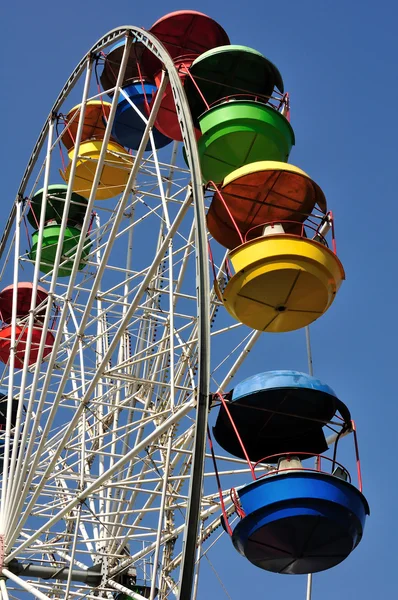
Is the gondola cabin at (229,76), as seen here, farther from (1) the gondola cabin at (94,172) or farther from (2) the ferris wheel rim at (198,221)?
(1) the gondola cabin at (94,172)

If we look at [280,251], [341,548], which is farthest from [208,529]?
[280,251]

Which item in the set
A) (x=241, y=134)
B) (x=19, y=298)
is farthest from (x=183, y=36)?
(x=19, y=298)

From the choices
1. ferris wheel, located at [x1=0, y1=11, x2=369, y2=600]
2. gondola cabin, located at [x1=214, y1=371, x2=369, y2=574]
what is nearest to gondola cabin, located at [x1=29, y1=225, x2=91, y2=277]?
ferris wheel, located at [x1=0, y1=11, x2=369, y2=600]

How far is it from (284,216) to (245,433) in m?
2.86

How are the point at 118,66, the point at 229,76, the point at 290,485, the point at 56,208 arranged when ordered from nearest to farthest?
the point at 290,485 → the point at 229,76 → the point at 118,66 → the point at 56,208

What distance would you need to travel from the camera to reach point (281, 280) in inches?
445

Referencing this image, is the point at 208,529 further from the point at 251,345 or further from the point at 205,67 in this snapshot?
the point at 205,67

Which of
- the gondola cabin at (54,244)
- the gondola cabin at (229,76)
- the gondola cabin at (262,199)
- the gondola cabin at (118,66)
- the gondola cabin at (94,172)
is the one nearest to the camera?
the gondola cabin at (262,199)

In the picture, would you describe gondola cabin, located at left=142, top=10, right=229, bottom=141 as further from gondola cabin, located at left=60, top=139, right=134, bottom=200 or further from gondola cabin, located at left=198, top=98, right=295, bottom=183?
gondola cabin, located at left=198, top=98, right=295, bottom=183

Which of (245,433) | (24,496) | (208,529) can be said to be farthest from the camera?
(208,529)

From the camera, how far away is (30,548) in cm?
1555

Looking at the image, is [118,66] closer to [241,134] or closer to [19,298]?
[241,134]

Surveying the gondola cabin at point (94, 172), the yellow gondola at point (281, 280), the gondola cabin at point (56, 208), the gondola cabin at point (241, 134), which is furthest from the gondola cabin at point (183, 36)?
the yellow gondola at point (281, 280)

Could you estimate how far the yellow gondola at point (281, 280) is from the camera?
36.9 ft
